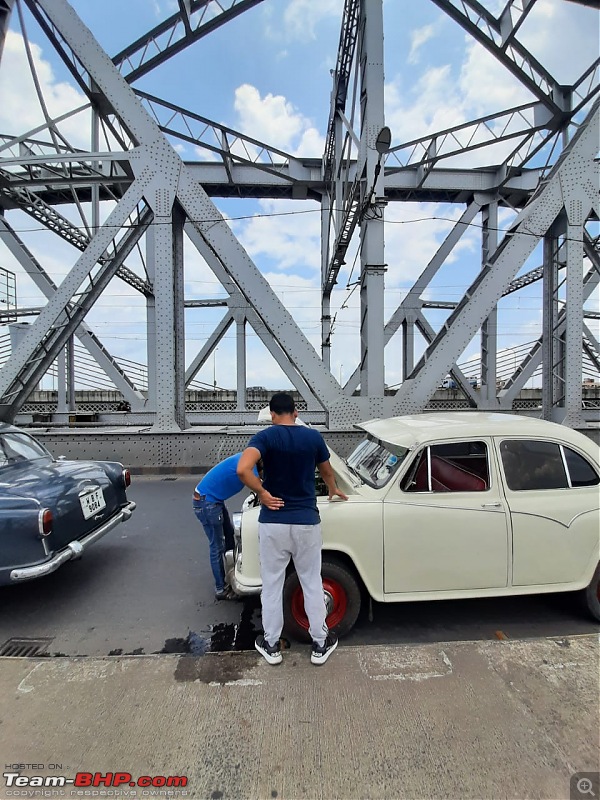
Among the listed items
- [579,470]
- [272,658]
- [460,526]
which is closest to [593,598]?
[579,470]

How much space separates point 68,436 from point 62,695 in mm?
6891

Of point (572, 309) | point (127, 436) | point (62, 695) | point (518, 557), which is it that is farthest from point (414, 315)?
point (62, 695)

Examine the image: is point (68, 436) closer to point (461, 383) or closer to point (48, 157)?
point (48, 157)

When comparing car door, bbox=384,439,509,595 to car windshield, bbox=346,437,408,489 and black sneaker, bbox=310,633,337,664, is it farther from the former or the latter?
black sneaker, bbox=310,633,337,664

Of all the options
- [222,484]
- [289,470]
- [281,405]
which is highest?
[281,405]

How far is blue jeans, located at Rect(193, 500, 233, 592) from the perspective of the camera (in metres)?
3.34

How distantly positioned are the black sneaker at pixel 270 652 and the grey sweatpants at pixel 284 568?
1.4 inches

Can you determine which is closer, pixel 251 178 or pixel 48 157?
pixel 48 157

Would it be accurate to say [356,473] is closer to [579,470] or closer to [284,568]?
[284,568]

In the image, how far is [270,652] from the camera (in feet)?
8.29

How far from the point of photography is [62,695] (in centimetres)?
225

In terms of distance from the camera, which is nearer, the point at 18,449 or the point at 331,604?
the point at 331,604

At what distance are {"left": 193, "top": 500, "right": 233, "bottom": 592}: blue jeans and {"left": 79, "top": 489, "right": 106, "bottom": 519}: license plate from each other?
114 cm

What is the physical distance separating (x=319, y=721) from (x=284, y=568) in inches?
30.8
